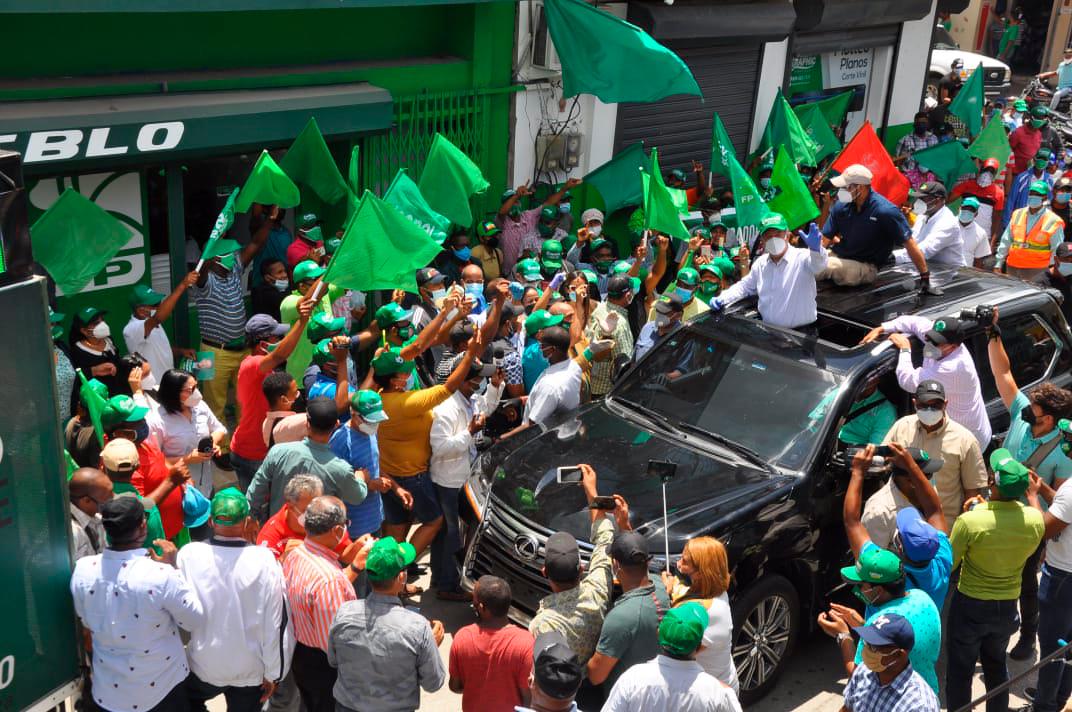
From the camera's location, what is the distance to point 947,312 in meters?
7.34

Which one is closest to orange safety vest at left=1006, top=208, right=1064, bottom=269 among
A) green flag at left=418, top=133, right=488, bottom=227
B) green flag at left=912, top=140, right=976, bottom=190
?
green flag at left=912, top=140, right=976, bottom=190

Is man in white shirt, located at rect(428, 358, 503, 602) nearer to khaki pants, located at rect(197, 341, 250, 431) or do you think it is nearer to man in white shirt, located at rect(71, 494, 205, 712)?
khaki pants, located at rect(197, 341, 250, 431)

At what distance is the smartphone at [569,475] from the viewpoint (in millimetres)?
6004

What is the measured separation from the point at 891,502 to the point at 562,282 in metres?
3.76

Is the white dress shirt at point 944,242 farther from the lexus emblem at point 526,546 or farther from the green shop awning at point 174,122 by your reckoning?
the lexus emblem at point 526,546

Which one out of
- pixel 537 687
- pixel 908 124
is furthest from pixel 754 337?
pixel 908 124

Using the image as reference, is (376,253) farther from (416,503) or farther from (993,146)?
(993,146)

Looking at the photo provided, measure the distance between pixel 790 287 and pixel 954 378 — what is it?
1.19 metres

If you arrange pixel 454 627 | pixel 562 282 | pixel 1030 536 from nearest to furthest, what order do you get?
pixel 1030 536 < pixel 454 627 < pixel 562 282

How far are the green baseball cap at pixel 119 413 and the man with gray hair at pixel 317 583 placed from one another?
1.29 metres

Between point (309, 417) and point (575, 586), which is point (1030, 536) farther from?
point (309, 417)

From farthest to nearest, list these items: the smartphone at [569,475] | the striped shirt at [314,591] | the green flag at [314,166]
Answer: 1. the green flag at [314,166]
2. the smartphone at [569,475]
3. the striped shirt at [314,591]

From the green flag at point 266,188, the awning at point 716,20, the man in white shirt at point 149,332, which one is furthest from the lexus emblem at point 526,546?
the awning at point 716,20

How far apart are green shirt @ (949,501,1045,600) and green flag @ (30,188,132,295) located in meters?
5.58
